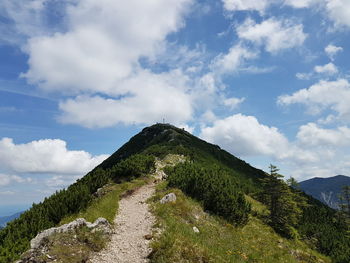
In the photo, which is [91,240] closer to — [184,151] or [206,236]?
[206,236]

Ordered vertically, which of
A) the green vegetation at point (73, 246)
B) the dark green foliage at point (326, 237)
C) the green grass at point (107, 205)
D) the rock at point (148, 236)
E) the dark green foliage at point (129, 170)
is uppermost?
the dark green foliage at point (129, 170)

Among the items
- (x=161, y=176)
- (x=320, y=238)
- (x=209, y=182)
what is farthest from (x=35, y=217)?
(x=320, y=238)

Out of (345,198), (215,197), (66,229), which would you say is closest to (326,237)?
(215,197)

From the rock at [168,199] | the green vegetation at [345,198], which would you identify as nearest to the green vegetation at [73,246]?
the rock at [168,199]

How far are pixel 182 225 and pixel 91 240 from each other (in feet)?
15.0

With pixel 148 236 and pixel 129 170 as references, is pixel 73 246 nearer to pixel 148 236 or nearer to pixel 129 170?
pixel 148 236

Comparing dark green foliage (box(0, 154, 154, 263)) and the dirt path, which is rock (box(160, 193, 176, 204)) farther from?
dark green foliage (box(0, 154, 154, 263))

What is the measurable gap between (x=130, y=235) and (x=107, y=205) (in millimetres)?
5079

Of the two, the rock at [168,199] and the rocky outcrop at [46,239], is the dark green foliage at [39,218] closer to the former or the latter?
the rocky outcrop at [46,239]

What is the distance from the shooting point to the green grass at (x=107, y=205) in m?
15.0

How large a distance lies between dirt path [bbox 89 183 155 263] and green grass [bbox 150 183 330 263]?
2.00 ft

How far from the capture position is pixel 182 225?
44.3 ft

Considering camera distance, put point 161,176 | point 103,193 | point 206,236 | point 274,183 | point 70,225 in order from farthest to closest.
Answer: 1. point 161,176
2. point 274,183
3. point 103,193
4. point 206,236
5. point 70,225

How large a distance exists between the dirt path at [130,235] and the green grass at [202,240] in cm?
61
